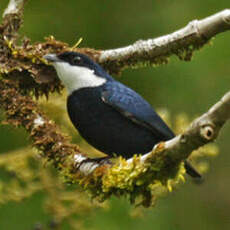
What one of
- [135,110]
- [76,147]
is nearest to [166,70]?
[135,110]

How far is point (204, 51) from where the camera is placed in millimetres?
6910

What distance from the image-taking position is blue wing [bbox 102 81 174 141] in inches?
184

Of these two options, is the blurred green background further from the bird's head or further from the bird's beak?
the bird's beak

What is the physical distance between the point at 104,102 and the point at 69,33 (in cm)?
262

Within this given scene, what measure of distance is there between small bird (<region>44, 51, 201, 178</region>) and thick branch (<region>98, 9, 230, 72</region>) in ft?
0.50

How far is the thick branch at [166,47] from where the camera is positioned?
4.43 m

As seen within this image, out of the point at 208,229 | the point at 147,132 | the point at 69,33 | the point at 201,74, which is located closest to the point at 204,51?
the point at 201,74

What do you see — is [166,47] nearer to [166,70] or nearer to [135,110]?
[135,110]

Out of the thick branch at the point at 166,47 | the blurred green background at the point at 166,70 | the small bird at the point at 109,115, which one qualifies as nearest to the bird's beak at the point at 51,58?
the small bird at the point at 109,115

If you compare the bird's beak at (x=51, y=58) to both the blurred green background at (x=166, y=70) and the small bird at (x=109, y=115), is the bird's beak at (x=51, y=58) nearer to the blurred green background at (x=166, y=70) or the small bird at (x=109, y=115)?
the small bird at (x=109, y=115)

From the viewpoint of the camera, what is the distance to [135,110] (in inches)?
185

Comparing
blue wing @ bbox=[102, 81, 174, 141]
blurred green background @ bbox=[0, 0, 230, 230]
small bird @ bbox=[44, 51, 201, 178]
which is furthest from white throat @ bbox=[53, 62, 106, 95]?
blurred green background @ bbox=[0, 0, 230, 230]

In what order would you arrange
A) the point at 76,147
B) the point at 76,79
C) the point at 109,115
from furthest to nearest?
1. the point at 76,79
2. the point at 109,115
3. the point at 76,147

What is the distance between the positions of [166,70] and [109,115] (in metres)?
2.34
